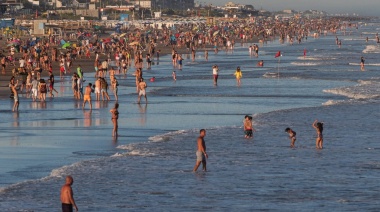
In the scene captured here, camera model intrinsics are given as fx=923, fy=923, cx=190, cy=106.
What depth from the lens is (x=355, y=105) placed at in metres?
35.9

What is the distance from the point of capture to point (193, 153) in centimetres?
2342

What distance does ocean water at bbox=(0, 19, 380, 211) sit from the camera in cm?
1784

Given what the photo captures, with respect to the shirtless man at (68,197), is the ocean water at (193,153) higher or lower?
lower

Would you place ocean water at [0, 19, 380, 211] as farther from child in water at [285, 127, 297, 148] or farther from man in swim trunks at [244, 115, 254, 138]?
man in swim trunks at [244, 115, 254, 138]

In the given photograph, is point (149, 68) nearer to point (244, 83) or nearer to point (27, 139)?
point (244, 83)

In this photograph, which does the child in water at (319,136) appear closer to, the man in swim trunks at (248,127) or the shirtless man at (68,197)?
the man in swim trunks at (248,127)

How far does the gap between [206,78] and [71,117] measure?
20158 millimetres

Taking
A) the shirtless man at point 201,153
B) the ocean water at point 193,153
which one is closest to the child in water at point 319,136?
the ocean water at point 193,153

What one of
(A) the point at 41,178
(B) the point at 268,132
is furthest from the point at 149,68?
(A) the point at 41,178

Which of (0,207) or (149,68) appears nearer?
(0,207)

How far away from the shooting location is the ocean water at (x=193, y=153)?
58.5 ft

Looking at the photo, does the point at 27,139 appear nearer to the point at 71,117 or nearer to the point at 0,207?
the point at 71,117

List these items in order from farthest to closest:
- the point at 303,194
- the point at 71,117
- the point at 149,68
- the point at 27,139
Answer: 1. the point at 149,68
2. the point at 71,117
3. the point at 27,139
4. the point at 303,194

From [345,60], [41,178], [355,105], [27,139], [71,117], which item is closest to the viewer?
[41,178]
